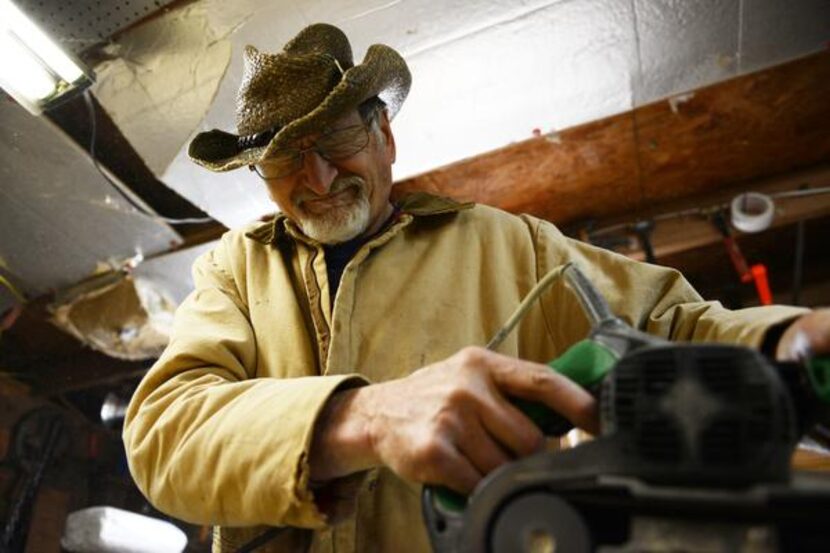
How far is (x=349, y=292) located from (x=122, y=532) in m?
2.09

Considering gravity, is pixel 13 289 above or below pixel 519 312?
above

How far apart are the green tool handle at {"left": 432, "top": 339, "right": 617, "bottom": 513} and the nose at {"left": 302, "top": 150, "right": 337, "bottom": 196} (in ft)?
2.97

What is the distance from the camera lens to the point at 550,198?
10.2 ft

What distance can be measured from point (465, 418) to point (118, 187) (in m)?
2.62

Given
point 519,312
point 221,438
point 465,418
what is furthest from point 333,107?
point 465,418

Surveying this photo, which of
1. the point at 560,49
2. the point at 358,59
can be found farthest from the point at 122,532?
the point at 560,49

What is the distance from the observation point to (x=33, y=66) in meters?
2.18

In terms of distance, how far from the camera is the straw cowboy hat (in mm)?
1551

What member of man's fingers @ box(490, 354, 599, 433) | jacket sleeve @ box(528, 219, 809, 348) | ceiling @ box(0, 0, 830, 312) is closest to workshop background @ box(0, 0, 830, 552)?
ceiling @ box(0, 0, 830, 312)

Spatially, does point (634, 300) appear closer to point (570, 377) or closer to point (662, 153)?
point (570, 377)

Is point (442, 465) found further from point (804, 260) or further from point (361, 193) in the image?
point (804, 260)

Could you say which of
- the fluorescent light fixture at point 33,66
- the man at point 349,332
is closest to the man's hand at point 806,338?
the man at point 349,332

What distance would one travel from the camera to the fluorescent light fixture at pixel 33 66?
6.81ft

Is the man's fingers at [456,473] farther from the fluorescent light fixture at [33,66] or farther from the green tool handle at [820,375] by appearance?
the fluorescent light fixture at [33,66]
